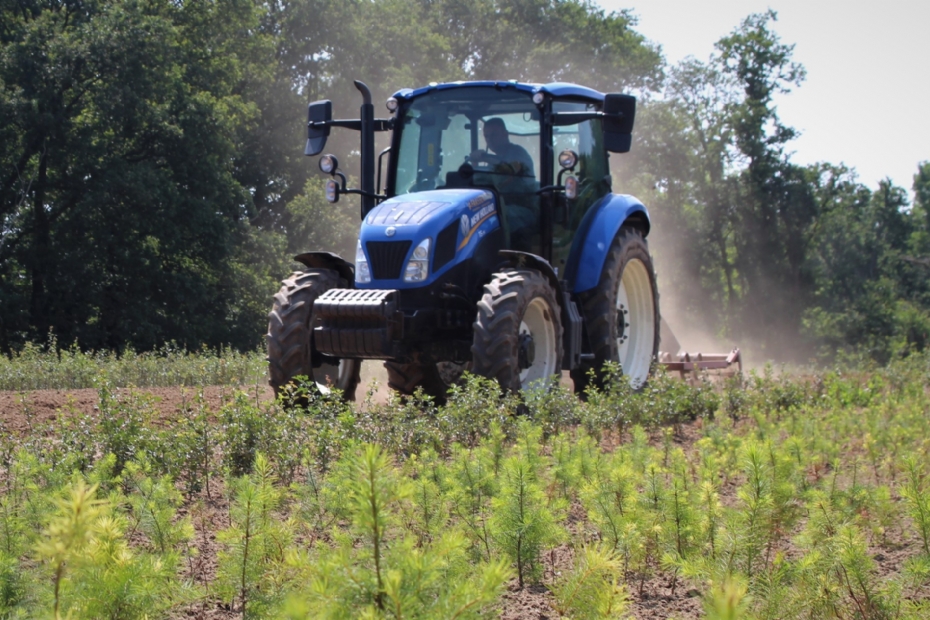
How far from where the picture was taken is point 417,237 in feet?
26.3

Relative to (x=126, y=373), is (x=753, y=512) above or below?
below

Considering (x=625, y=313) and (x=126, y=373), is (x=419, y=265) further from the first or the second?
(x=126, y=373)

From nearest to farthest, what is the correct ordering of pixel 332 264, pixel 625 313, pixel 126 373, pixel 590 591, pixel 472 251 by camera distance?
pixel 590 591 → pixel 472 251 → pixel 332 264 → pixel 625 313 → pixel 126 373

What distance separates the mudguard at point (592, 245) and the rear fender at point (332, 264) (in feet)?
6.37

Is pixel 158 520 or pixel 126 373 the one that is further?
pixel 126 373

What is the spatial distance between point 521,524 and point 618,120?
575 cm

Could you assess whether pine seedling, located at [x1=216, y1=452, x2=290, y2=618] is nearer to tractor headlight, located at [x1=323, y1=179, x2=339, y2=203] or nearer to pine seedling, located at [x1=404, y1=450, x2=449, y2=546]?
pine seedling, located at [x1=404, y1=450, x2=449, y2=546]

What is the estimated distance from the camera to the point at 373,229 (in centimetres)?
817

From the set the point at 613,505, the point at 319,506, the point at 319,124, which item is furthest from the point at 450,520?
the point at 319,124

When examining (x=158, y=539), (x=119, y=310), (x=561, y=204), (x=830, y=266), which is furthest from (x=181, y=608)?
(x=830, y=266)

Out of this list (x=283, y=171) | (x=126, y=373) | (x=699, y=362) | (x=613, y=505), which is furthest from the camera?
(x=283, y=171)

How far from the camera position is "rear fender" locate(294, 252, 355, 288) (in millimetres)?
8789

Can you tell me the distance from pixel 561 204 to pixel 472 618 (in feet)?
23.7

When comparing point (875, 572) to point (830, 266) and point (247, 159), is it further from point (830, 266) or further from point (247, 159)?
point (830, 266)
